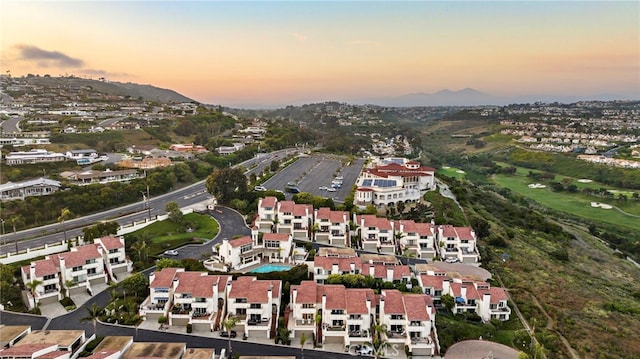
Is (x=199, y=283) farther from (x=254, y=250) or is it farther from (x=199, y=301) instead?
(x=254, y=250)

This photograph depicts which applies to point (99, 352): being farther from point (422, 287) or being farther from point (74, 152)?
point (74, 152)

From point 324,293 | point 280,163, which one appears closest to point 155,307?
point 324,293

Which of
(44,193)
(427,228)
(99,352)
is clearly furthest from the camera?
(44,193)

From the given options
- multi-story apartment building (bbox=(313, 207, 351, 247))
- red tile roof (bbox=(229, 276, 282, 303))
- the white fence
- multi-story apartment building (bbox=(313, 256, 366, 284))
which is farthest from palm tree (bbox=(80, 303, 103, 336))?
multi-story apartment building (bbox=(313, 207, 351, 247))

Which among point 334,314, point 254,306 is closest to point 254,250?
point 254,306

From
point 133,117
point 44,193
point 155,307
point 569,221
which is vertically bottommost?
point 569,221

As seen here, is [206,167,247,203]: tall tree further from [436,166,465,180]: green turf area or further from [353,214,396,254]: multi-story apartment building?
[436,166,465,180]: green turf area
